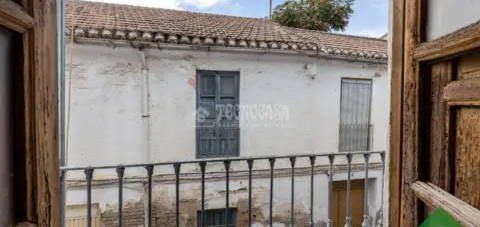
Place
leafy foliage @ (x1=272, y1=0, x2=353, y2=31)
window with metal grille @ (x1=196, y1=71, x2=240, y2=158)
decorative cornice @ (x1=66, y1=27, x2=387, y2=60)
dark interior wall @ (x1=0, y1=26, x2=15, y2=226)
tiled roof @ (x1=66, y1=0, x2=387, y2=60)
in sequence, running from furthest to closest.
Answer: leafy foliage @ (x1=272, y1=0, x2=353, y2=31) → window with metal grille @ (x1=196, y1=71, x2=240, y2=158) → tiled roof @ (x1=66, y1=0, x2=387, y2=60) → decorative cornice @ (x1=66, y1=27, x2=387, y2=60) → dark interior wall @ (x1=0, y1=26, x2=15, y2=226)

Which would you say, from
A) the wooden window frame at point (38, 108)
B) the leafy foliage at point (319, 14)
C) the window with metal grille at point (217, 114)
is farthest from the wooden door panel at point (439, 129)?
the leafy foliage at point (319, 14)

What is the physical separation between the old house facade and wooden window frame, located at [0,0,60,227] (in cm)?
449

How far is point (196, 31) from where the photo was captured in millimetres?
5641

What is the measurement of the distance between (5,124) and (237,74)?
5.43 m

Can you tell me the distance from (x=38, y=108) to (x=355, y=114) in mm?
6936

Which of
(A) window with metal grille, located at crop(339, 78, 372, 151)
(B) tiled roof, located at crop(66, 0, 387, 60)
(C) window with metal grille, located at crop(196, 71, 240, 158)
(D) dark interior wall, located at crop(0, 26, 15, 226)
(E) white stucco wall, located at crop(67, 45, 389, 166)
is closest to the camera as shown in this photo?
(D) dark interior wall, located at crop(0, 26, 15, 226)

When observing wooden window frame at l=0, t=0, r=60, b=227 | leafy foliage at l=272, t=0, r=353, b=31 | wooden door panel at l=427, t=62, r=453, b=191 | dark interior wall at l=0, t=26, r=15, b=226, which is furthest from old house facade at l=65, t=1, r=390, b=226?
wooden door panel at l=427, t=62, r=453, b=191

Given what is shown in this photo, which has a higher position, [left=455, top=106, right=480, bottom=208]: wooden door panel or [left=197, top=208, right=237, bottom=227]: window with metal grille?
[left=455, top=106, right=480, bottom=208]: wooden door panel

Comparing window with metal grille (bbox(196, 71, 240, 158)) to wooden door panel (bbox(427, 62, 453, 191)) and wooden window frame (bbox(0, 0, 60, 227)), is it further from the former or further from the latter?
wooden door panel (bbox(427, 62, 453, 191))

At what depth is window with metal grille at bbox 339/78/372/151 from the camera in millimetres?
6777

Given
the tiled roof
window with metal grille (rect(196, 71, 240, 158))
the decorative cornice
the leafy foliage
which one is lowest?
window with metal grille (rect(196, 71, 240, 158))

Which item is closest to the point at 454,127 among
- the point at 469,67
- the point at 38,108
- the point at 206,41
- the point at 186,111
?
the point at 469,67

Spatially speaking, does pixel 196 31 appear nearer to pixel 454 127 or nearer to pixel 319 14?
pixel 454 127

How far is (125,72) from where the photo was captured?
5320mm
